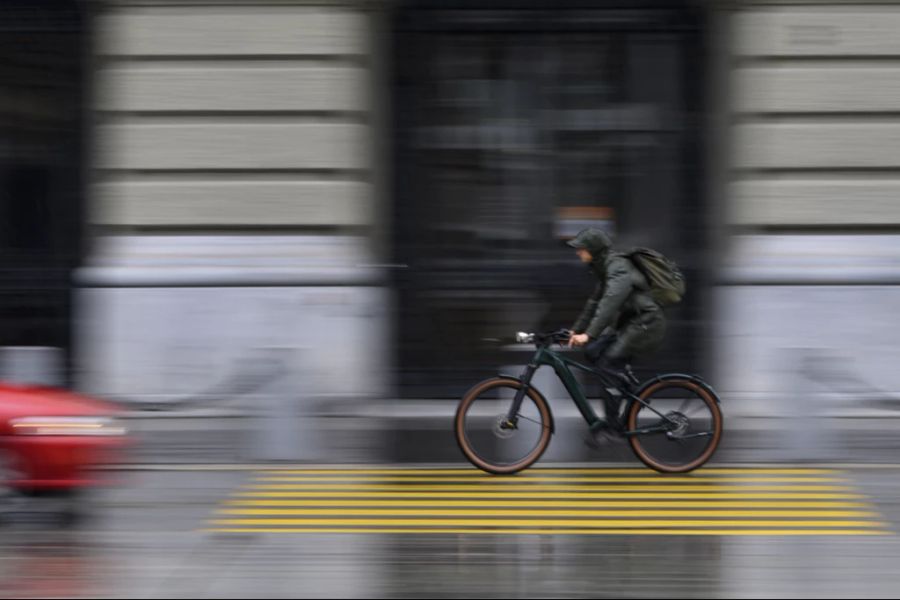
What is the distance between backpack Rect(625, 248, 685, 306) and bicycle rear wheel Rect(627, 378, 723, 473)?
594 millimetres

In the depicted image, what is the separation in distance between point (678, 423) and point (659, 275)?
99 centimetres

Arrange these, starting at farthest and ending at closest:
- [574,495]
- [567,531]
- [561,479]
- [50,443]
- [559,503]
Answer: [561,479]
[574,495]
[559,503]
[50,443]
[567,531]

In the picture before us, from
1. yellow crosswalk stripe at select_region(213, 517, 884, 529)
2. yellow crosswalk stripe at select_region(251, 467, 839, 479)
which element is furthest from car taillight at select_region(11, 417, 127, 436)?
yellow crosswalk stripe at select_region(251, 467, 839, 479)

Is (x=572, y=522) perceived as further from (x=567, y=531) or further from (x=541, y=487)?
(x=541, y=487)

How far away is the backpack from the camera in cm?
1067

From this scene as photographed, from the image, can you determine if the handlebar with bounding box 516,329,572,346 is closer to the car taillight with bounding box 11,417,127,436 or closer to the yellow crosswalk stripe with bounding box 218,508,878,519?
the yellow crosswalk stripe with bounding box 218,508,878,519

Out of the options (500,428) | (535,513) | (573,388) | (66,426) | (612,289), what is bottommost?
(535,513)

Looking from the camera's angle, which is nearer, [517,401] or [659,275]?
[517,401]

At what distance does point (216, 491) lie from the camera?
9.77m

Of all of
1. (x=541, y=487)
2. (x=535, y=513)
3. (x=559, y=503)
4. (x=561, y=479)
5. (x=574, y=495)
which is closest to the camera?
(x=535, y=513)

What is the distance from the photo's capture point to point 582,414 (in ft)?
35.0

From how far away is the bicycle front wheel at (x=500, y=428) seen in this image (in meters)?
10.4

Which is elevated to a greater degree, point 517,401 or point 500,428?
point 517,401

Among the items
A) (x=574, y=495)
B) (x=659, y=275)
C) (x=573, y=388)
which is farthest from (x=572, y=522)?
(x=659, y=275)
